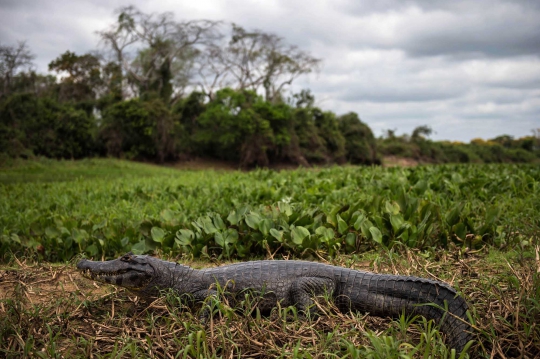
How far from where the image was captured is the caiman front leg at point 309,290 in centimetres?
278

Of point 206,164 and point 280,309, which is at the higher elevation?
point 206,164

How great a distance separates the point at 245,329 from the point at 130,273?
34.3 inches

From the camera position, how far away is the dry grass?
234cm

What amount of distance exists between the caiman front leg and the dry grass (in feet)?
0.26

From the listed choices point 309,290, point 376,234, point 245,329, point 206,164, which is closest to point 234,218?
point 376,234

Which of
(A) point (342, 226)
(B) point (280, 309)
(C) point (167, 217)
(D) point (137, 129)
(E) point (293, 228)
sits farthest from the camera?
→ (D) point (137, 129)

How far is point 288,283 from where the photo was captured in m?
2.88

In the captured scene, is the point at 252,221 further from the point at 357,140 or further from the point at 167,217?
the point at 357,140

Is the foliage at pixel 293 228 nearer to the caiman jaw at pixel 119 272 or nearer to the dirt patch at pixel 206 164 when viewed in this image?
the caiman jaw at pixel 119 272

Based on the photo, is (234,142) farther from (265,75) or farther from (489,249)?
(489,249)

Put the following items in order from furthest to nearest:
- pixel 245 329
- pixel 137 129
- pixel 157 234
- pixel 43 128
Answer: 1. pixel 137 129
2. pixel 43 128
3. pixel 157 234
4. pixel 245 329

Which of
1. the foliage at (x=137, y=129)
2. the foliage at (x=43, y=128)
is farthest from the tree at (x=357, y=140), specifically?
the foliage at (x=43, y=128)

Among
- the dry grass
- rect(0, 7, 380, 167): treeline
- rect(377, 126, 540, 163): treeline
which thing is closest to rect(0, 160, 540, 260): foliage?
the dry grass

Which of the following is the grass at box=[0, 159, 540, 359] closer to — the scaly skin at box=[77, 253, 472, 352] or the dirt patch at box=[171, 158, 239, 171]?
the scaly skin at box=[77, 253, 472, 352]
